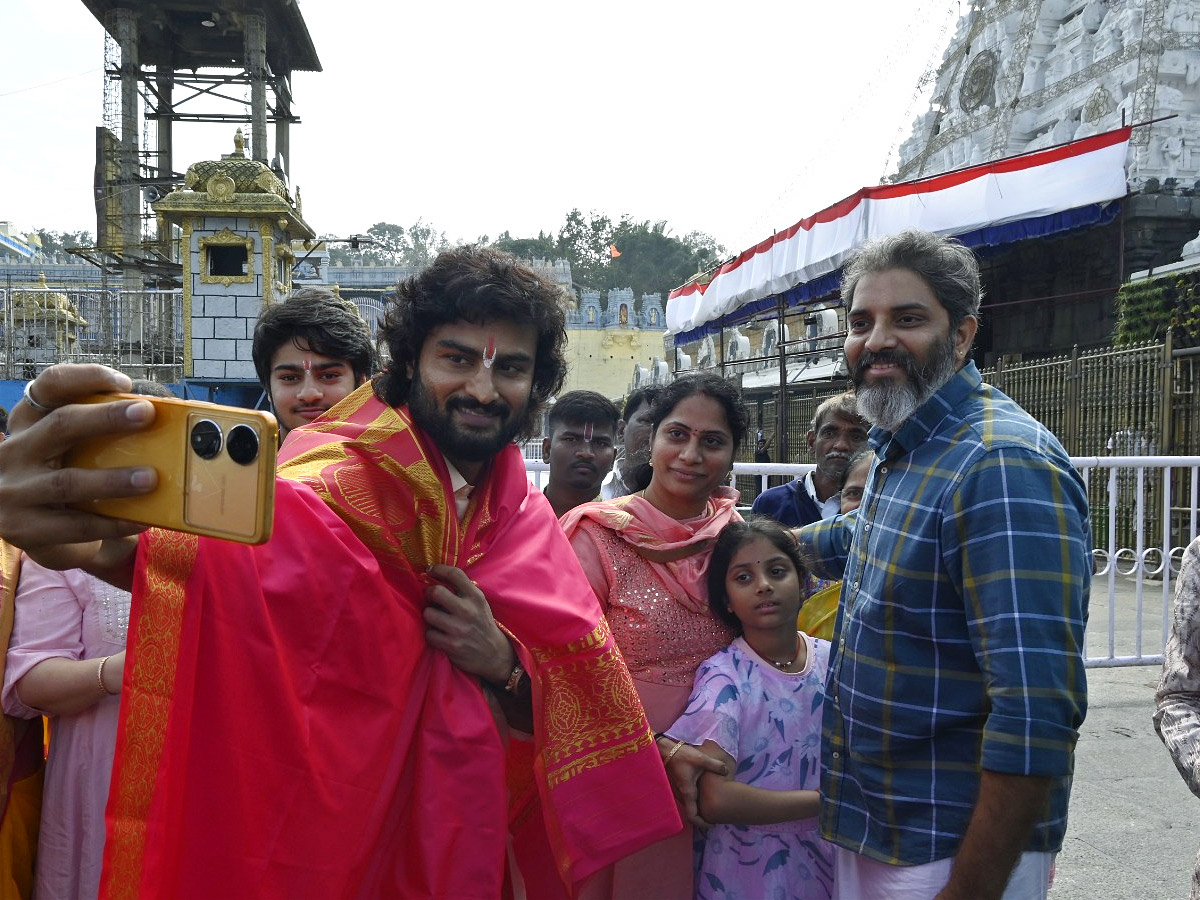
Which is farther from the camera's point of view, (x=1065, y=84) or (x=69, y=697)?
(x=1065, y=84)

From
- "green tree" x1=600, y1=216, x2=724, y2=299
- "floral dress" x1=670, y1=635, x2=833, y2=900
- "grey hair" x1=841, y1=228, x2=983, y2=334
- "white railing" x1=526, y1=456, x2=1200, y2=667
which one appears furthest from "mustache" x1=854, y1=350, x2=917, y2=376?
"green tree" x1=600, y1=216, x2=724, y2=299

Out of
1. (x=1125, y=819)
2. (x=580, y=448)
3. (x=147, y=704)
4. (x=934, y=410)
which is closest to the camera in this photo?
→ (x=147, y=704)

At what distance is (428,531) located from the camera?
1715 millimetres

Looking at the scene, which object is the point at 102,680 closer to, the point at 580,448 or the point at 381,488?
the point at 381,488

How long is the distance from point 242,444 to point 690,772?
4.74 ft

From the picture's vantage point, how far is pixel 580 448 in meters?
3.36

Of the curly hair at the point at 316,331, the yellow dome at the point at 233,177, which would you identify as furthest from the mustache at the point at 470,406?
the yellow dome at the point at 233,177

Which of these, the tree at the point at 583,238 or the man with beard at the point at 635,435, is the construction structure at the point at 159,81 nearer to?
the man with beard at the point at 635,435

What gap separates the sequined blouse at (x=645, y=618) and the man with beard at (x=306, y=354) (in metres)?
0.83

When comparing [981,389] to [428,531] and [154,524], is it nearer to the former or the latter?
[428,531]

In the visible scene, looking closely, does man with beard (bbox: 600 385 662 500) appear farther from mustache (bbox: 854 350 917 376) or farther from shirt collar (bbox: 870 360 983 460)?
shirt collar (bbox: 870 360 983 460)

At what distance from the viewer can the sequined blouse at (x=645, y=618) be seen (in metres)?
2.28

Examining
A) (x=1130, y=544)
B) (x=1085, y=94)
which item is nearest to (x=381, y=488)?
(x=1130, y=544)

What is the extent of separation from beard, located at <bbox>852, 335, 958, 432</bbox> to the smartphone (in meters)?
1.24
